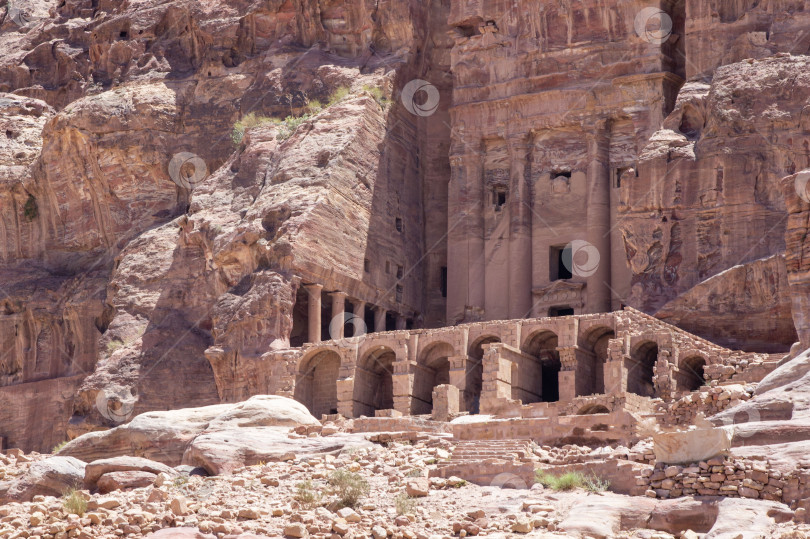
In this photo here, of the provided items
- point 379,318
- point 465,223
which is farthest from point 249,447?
point 465,223

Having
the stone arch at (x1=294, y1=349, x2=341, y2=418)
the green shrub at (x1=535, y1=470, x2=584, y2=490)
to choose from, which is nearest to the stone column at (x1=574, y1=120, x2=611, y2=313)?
the stone arch at (x1=294, y1=349, x2=341, y2=418)

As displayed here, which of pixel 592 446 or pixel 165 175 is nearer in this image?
pixel 592 446

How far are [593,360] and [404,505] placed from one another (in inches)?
1060

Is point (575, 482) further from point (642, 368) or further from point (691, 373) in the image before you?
point (642, 368)

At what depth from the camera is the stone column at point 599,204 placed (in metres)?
70.5

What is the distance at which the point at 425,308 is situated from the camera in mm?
76312

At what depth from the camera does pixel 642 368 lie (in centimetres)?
6059

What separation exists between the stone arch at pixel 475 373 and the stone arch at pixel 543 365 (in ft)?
4.64

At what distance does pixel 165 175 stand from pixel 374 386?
56.4 ft

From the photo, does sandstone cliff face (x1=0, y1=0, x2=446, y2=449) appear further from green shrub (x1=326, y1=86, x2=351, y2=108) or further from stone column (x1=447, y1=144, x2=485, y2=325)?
stone column (x1=447, y1=144, x2=485, y2=325)

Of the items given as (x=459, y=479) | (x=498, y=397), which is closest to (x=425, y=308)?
(x=498, y=397)

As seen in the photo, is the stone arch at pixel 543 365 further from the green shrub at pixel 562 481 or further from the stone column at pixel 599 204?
the green shrub at pixel 562 481

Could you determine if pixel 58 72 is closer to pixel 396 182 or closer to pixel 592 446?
pixel 396 182

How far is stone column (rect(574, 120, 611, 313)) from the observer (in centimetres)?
7050
